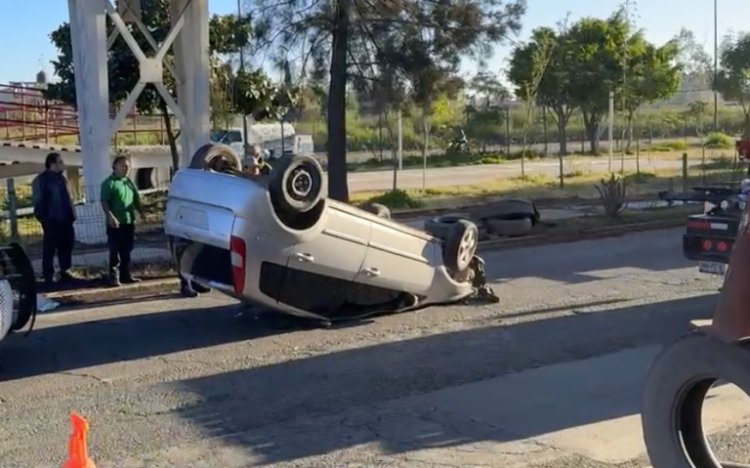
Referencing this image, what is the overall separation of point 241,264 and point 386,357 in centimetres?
154

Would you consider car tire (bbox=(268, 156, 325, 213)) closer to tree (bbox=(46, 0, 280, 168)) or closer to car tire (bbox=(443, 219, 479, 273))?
car tire (bbox=(443, 219, 479, 273))

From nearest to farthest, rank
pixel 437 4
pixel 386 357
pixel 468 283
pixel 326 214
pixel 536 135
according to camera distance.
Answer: pixel 386 357 < pixel 326 214 < pixel 468 283 < pixel 437 4 < pixel 536 135

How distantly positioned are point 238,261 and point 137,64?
13.2 m

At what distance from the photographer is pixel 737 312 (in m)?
4.18

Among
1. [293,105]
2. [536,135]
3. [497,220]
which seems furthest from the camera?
[536,135]

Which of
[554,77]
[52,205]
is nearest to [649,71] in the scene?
[554,77]

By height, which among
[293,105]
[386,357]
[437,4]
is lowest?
[386,357]

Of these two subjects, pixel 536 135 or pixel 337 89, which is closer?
pixel 337 89

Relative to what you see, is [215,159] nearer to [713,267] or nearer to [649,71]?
[713,267]

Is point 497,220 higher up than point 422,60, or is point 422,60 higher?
point 422,60

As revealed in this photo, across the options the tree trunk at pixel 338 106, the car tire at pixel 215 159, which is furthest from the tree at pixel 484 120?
the car tire at pixel 215 159

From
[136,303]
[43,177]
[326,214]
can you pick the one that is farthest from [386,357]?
[43,177]

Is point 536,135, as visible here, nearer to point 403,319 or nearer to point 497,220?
point 497,220

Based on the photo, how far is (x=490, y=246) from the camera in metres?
15.8
